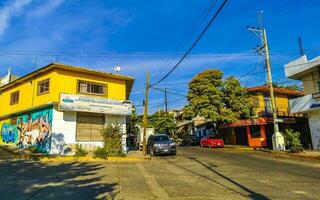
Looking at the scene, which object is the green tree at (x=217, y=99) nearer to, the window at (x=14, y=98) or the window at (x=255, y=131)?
the window at (x=255, y=131)

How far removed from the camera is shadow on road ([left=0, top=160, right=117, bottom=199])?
9.21 m

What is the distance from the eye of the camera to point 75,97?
2111 centimetres

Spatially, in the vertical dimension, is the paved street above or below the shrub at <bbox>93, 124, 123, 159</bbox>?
below

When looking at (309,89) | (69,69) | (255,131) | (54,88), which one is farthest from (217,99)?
(54,88)

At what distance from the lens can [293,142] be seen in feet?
81.2

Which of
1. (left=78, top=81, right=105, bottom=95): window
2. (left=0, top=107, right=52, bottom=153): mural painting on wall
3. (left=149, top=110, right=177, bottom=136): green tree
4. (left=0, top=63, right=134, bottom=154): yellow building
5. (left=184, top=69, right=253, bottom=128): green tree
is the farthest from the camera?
(left=149, top=110, right=177, bottom=136): green tree

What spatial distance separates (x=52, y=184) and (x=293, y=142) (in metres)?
20.6

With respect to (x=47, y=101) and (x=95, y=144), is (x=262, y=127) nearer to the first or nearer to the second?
(x=95, y=144)

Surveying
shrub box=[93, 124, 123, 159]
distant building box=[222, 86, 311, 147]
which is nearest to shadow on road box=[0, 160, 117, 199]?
shrub box=[93, 124, 123, 159]

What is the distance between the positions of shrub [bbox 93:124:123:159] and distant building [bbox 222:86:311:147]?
731 inches

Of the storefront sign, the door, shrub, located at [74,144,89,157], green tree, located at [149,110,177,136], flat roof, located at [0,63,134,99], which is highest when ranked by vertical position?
flat roof, located at [0,63,134,99]

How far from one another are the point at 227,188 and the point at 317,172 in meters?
6.88

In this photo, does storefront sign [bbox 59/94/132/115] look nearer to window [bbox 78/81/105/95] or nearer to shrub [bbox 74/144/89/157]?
window [bbox 78/81/105/95]

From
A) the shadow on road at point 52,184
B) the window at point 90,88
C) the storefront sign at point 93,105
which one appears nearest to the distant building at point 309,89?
the storefront sign at point 93,105
